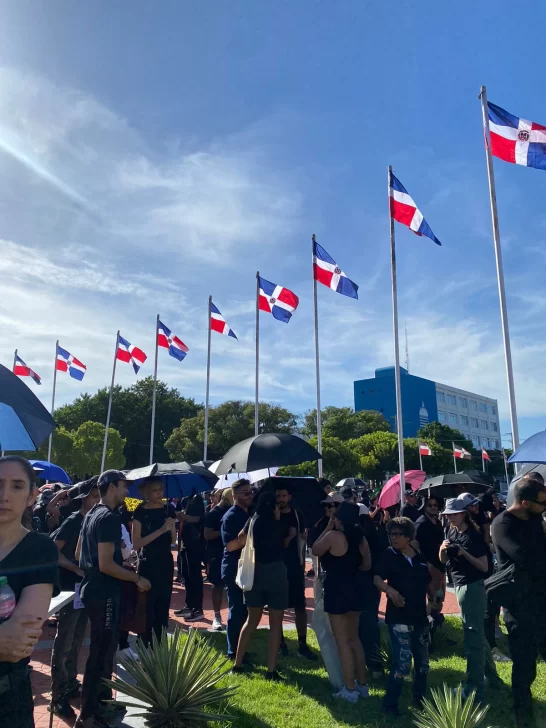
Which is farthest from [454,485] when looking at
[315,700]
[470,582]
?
[315,700]

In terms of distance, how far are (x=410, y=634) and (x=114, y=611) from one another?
2.53 metres

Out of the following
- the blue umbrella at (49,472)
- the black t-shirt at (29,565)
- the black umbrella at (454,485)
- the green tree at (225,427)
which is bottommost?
the black t-shirt at (29,565)

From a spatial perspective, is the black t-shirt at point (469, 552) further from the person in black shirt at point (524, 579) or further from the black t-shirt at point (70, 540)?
the black t-shirt at point (70, 540)

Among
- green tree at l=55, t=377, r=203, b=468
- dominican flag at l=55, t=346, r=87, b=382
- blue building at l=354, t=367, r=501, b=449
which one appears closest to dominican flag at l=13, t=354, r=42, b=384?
dominican flag at l=55, t=346, r=87, b=382

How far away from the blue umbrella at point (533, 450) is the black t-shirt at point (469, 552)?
2.74 feet

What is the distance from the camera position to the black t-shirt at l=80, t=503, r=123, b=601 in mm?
4211

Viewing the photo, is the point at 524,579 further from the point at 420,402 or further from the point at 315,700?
the point at 420,402

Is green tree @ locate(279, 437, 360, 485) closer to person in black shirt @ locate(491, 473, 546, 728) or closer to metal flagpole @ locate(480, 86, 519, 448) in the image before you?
metal flagpole @ locate(480, 86, 519, 448)

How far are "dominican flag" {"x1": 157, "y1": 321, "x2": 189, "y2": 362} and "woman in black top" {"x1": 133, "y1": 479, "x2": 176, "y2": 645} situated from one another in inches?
617

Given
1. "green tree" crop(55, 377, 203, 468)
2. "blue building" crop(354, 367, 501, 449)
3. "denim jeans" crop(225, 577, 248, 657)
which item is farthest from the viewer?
"blue building" crop(354, 367, 501, 449)

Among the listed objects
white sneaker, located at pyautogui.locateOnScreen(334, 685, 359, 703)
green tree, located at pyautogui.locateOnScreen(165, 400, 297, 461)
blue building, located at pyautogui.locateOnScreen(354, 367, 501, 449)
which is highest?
blue building, located at pyautogui.locateOnScreen(354, 367, 501, 449)

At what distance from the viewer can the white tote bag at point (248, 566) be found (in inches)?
217

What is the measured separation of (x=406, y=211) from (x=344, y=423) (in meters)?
45.3

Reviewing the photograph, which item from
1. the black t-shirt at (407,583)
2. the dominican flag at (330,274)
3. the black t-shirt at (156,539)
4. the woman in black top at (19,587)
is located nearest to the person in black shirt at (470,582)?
the black t-shirt at (407,583)
